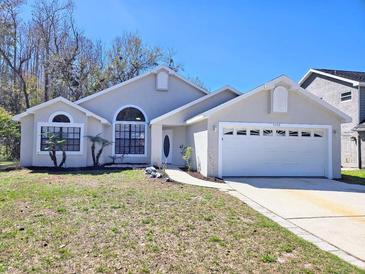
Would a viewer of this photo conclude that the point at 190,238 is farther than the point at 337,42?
No

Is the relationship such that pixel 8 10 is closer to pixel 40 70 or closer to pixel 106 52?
pixel 40 70

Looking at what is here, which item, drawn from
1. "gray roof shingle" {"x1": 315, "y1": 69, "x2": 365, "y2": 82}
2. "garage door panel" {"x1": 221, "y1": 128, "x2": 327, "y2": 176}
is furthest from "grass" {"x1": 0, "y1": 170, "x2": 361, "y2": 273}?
"gray roof shingle" {"x1": 315, "y1": 69, "x2": 365, "y2": 82}

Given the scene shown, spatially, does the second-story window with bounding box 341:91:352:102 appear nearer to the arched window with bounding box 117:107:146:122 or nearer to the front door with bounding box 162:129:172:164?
the front door with bounding box 162:129:172:164

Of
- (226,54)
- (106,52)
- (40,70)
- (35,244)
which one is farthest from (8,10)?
(35,244)

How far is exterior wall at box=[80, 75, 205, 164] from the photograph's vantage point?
20.4 metres

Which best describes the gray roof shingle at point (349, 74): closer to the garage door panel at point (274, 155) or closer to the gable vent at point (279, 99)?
the garage door panel at point (274, 155)

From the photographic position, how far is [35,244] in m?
5.66

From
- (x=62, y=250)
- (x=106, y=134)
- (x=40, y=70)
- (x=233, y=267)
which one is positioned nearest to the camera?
(x=233, y=267)

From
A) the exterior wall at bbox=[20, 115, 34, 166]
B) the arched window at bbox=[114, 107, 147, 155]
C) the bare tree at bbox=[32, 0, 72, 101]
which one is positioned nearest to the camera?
the exterior wall at bbox=[20, 115, 34, 166]

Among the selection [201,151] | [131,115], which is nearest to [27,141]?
[131,115]

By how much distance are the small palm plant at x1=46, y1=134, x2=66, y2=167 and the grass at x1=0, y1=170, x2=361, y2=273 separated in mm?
7157

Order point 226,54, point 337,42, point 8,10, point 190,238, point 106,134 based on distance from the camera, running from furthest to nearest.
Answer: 1. point 8,10
2. point 226,54
3. point 106,134
4. point 337,42
5. point 190,238

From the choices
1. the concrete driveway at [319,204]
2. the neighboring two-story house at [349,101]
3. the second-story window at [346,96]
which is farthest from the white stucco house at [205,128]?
the second-story window at [346,96]

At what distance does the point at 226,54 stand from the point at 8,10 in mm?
18322
